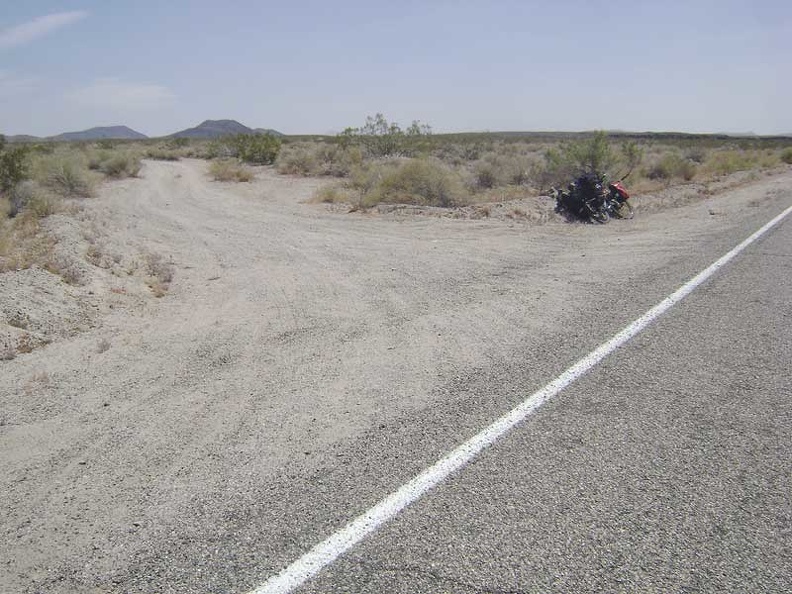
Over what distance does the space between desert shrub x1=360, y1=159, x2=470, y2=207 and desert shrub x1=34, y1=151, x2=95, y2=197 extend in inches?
398

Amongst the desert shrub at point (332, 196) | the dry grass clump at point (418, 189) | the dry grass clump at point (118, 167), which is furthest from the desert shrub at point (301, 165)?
the dry grass clump at point (418, 189)

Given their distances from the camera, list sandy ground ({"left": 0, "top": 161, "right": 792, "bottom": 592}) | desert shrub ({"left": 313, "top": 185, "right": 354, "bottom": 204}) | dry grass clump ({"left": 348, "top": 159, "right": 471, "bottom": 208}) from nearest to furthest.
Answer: sandy ground ({"left": 0, "top": 161, "right": 792, "bottom": 592}) < dry grass clump ({"left": 348, "top": 159, "right": 471, "bottom": 208}) < desert shrub ({"left": 313, "top": 185, "right": 354, "bottom": 204})

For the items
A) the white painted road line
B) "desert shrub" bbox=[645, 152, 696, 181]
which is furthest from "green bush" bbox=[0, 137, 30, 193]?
"desert shrub" bbox=[645, 152, 696, 181]

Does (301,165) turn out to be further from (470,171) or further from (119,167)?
(470,171)

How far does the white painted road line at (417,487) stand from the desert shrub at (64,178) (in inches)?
795

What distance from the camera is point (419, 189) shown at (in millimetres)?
18391

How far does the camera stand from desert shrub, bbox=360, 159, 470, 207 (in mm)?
18047

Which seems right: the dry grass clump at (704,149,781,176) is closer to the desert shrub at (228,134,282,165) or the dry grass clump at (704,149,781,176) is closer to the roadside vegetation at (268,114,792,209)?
the roadside vegetation at (268,114,792,209)

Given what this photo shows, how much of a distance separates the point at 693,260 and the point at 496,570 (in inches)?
327

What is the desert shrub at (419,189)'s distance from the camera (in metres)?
18.0

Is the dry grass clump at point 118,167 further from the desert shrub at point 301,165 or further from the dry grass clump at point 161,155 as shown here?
the dry grass clump at point 161,155

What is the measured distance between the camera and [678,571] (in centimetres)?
298

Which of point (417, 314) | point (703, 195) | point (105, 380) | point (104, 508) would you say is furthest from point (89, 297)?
point (703, 195)

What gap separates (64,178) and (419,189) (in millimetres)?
12361
